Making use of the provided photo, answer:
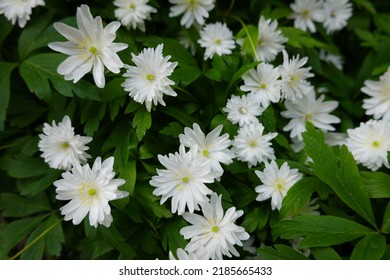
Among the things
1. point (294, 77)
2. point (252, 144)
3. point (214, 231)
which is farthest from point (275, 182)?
point (294, 77)

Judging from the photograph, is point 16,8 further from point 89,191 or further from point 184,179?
point 184,179

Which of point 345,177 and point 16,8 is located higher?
point 16,8

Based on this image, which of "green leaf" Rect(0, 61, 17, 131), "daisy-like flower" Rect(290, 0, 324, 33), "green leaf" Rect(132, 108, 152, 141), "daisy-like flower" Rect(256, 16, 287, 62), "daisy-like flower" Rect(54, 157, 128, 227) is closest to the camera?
"daisy-like flower" Rect(54, 157, 128, 227)

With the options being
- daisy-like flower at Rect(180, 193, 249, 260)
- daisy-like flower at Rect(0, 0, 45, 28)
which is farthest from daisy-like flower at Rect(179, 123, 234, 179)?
daisy-like flower at Rect(0, 0, 45, 28)

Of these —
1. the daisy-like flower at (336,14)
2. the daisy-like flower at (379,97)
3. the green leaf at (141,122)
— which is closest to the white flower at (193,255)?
the green leaf at (141,122)

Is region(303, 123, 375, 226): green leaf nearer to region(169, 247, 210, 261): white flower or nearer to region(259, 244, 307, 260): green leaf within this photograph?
region(259, 244, 307, 260): green leaf

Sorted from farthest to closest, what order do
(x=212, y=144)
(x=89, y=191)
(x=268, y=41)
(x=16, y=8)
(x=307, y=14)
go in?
(x=307, y=14) < (x=268, y=41) < (x=16, y=8) < (x=212, y=144) < (x=89, y=191)
